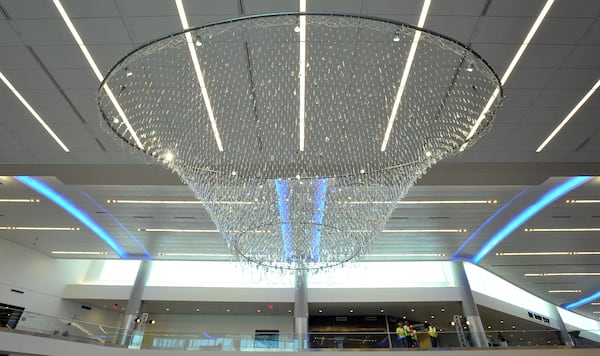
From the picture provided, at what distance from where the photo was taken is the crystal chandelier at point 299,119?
513cm

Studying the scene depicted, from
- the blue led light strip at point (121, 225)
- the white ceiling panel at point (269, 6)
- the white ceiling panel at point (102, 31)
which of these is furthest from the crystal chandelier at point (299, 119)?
the blue led light strip at point (121, 225)

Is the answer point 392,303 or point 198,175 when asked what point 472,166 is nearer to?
point 198,175

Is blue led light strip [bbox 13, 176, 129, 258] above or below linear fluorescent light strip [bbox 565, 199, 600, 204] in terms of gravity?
above

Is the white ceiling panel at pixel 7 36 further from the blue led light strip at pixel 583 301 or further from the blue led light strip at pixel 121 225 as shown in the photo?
the blue led light strip at pixel 583 301

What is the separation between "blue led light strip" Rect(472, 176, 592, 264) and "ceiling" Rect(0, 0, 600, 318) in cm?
23

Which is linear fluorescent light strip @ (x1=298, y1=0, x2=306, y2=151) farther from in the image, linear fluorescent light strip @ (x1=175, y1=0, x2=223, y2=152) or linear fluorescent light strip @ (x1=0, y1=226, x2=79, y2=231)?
linear fluorescent light strip @ (x1=0, y1=226, x2=79, y2=231)

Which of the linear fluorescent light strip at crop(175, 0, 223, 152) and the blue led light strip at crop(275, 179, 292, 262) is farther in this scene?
the blue led light strip at crop(275, 179, 292, 262)

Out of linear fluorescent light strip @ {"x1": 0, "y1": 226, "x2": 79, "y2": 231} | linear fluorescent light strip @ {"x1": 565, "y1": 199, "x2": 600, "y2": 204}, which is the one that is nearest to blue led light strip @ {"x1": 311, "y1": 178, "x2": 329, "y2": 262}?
linear fluorescent light strip @ {"x1": 565, "y1": 199, "x2": 600, "y2": 204}

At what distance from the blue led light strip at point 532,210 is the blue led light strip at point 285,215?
8819 millimetres

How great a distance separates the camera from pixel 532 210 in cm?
1251

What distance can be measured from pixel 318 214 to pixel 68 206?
34.0 feet

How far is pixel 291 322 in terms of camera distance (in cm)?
2072

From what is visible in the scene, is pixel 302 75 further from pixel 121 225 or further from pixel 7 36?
pixel 121 225

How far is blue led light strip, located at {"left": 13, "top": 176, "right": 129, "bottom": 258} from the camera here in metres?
11.2
